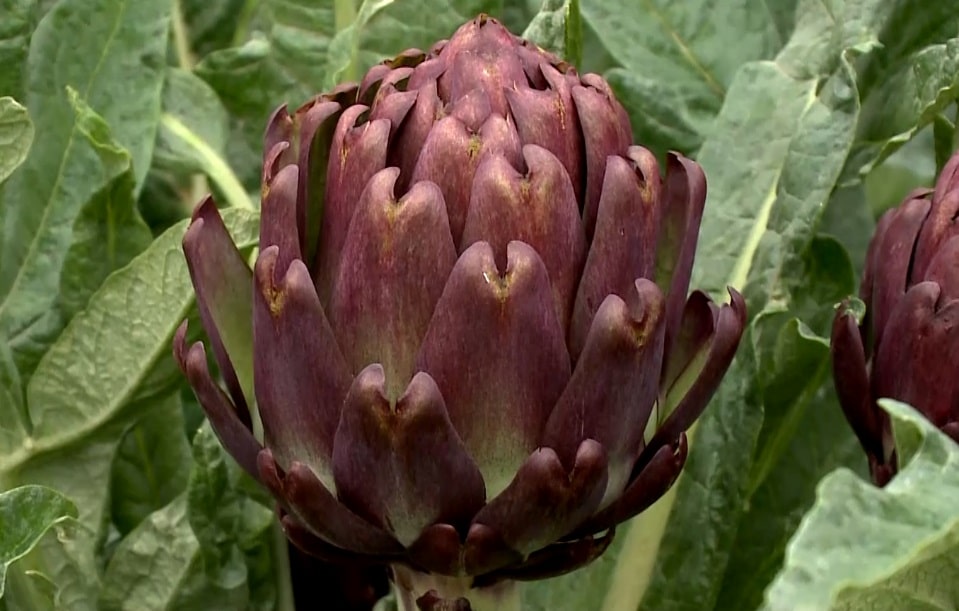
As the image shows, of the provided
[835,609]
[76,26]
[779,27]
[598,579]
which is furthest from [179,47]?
[835,609]

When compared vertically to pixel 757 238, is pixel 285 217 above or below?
above

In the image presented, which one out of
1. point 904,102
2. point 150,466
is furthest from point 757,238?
point 150,466

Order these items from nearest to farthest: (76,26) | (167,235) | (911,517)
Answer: (911,517)
(167,235)
(76,26)

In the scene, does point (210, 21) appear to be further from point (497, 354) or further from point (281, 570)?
point (497, 354)

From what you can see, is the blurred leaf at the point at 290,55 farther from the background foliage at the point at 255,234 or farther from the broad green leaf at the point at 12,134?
the broad green leaf at the point at 12,134

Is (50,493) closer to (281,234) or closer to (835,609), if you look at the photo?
(281,234)

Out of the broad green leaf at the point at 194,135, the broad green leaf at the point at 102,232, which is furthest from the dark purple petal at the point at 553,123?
the broad green leaf at the point at 194,135
